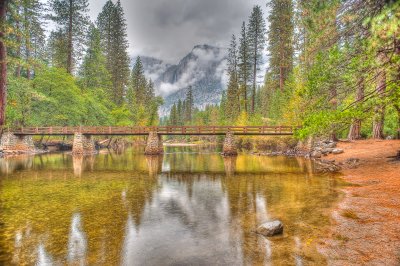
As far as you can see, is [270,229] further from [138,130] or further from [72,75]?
[72,75]

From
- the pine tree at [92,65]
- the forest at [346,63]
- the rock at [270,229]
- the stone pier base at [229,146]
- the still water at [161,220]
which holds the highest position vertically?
the pine tree at [92,65]

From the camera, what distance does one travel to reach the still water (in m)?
5.69

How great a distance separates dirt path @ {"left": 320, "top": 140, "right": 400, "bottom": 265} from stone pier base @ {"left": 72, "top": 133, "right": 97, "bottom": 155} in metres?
29.6

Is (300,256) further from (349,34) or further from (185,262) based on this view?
(349,34)

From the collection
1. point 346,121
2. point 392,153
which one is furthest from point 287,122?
point 346,121

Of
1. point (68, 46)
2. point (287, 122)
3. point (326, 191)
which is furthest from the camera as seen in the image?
point (68, 46)

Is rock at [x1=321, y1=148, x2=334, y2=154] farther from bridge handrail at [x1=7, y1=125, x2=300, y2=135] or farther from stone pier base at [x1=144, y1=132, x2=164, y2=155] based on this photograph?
stone pier base at [x1=144, y1=132, x2=164, y2=155]

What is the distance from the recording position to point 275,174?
17.2m

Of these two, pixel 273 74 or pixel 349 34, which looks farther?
pixel 273 74

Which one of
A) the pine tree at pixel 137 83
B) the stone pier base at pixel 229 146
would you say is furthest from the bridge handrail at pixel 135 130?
the pine tree at pixel 137 83

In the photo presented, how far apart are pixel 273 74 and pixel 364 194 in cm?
3323

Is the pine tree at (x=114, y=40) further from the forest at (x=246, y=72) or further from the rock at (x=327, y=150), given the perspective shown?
the rock at (x=327, y=150)

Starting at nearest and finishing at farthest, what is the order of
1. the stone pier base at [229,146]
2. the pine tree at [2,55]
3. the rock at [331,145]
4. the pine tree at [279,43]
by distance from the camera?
the pine tree at [2,55]
the rock at [331,145]
the stone pier base at [229,146]
the pine tree at [279,43]

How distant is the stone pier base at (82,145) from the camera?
3254 centimetres
